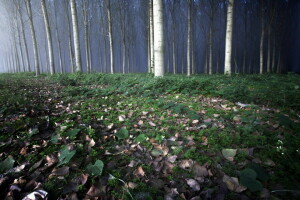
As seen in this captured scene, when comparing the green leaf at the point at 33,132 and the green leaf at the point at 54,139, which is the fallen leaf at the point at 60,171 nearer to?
the green leaf at the point at 54,139

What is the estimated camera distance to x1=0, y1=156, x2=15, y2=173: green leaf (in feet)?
4.35

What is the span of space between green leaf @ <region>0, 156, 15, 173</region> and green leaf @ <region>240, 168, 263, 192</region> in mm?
2012

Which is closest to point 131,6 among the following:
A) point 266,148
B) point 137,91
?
point 137,91

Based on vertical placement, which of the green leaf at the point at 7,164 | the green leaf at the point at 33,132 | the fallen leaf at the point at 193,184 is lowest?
the fallen leaf at the point at 193,184

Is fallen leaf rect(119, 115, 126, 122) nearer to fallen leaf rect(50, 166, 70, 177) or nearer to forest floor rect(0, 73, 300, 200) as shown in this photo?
forest floor rect(0, 73, 300, 200)

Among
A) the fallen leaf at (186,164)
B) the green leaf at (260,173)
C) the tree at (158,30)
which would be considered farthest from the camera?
the tree at (158,30)

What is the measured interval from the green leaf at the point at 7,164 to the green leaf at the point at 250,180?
2012 mm

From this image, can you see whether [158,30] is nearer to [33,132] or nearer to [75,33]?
[33,132]

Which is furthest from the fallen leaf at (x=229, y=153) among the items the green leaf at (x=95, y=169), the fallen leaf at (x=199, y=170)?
the green leaf at (x=95, y=169)

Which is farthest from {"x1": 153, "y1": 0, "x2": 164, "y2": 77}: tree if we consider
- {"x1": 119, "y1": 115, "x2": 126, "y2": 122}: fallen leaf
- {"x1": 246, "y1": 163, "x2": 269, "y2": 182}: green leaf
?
{"x1": 246, "y1": 163, "x2": 269, "y2": 182}: green leaf

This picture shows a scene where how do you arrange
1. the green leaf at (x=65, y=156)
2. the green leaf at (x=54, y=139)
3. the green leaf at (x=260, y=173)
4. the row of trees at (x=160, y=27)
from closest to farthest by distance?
the green leaf at (x=260, y=173), the green leaf at (x=65, y=156), the green leaf at (x=54, y=139), the row of trees at (x=160, y=27)

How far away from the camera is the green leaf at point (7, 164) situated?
4.35 ft

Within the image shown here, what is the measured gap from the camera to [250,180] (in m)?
1.23

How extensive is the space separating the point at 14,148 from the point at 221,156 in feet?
7.45
